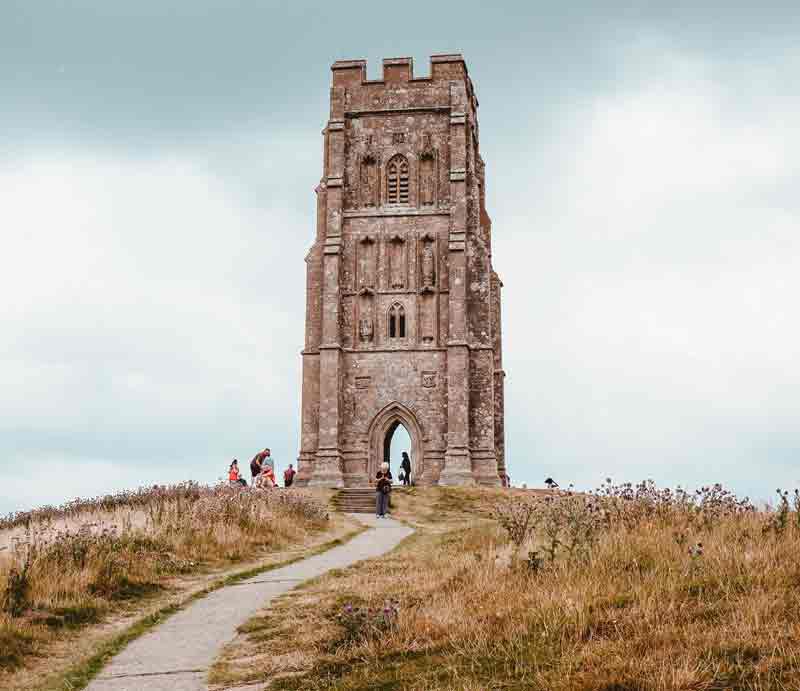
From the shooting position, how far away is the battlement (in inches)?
1735

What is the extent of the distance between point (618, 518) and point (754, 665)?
6.18 metres

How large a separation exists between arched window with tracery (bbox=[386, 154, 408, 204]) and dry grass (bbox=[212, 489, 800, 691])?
32.8 metres

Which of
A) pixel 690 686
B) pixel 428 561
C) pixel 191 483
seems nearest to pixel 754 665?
pixel 690 686

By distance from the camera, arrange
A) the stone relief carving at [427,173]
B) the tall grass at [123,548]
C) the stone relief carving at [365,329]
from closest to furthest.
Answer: the tall grass at [123,548] < the stone relief carving at [365,329] < the stone relief carving at [427,173]

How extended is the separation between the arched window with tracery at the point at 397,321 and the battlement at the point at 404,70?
33.9 feet

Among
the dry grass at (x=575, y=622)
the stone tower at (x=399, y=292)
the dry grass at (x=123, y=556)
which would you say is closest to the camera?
the dry grass at (x=575, y=622)

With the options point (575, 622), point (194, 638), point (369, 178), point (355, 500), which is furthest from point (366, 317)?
point (575, 622)

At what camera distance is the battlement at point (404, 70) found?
145 ft

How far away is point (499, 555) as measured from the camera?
10930mm

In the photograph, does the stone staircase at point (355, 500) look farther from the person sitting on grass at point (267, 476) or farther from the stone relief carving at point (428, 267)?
the stone relief carving at point (428, 267)

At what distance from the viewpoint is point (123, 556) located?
13.9 m

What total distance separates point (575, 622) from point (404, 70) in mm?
39735

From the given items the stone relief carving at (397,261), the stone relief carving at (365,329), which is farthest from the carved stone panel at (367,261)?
the stone relief carving at (365,329)

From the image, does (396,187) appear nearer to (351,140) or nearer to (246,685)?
(351,140)
